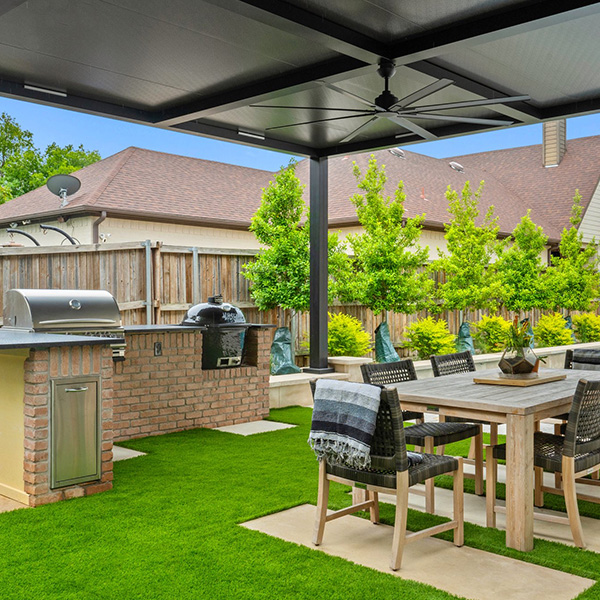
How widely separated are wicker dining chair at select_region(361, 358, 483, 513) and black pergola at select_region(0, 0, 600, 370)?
2.09 metres

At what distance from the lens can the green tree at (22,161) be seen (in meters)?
26.5

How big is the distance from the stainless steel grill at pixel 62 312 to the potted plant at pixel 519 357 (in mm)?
2878

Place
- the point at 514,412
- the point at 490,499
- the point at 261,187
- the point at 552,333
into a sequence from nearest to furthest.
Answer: the point at 514,412 → the point at 490,499 → the point at 552,333 → the point at 261,187

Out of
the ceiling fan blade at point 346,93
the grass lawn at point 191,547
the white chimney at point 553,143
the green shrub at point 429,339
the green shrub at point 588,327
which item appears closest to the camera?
the grass lawn at point 191,547

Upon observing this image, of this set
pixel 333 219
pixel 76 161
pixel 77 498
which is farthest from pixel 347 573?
pixel 76 161

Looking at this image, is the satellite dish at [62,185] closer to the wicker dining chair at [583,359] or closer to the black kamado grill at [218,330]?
the black kamado grill at [218,330]

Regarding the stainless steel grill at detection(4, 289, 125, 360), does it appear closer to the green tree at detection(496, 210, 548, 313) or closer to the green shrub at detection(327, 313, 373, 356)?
the green shrub at detection(327, 313, 373, 356)

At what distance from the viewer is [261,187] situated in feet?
58.1

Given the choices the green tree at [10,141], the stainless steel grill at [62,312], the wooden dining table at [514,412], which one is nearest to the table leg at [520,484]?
the wooden dining table at [514,412]

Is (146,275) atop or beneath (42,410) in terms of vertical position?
atop

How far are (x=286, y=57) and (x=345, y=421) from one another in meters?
3.34

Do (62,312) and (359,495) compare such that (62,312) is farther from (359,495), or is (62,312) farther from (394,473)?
(394,473)

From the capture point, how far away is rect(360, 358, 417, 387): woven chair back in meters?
4.95

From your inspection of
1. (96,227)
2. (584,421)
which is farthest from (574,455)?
(96,227)
